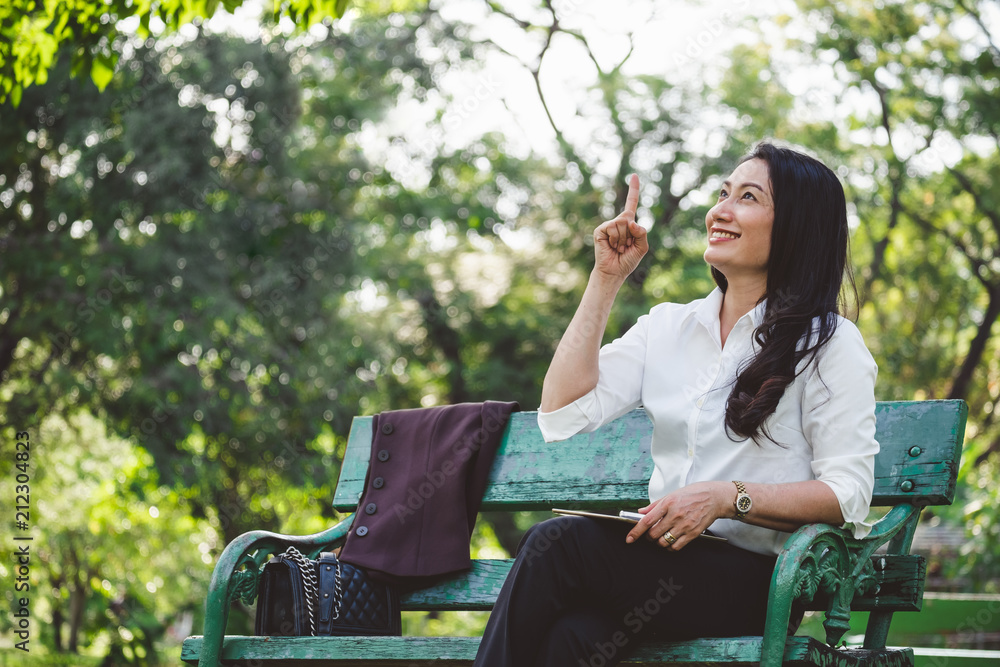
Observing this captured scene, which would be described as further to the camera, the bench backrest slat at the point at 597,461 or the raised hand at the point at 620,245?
the bench backrest slat at the point at 597,461

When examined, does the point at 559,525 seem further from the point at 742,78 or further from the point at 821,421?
the point at 742,78

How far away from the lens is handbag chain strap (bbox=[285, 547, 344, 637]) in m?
2.67

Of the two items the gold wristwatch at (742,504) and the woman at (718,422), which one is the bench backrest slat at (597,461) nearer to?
the woman at (718,422)

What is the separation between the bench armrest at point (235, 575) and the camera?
2.57 meters

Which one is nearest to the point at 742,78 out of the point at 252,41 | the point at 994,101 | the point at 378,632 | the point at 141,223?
the point at 994,101

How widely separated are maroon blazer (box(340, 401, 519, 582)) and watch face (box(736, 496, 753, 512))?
1.07 m

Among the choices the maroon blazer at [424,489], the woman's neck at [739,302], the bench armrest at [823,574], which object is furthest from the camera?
the maroon blazer at [424,489]

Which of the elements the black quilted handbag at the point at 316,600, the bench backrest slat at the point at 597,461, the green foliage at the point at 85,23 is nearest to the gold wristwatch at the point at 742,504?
the bench backrest slat at the point at 597,461

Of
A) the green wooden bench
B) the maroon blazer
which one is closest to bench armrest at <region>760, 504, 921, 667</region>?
the green wooden bench

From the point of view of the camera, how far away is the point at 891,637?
22.3 ft

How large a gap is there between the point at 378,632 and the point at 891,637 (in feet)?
17.0

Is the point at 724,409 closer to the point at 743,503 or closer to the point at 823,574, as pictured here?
the point at 743,503

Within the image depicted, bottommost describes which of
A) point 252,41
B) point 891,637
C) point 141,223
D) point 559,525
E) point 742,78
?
point 891,637

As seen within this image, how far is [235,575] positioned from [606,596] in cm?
113
